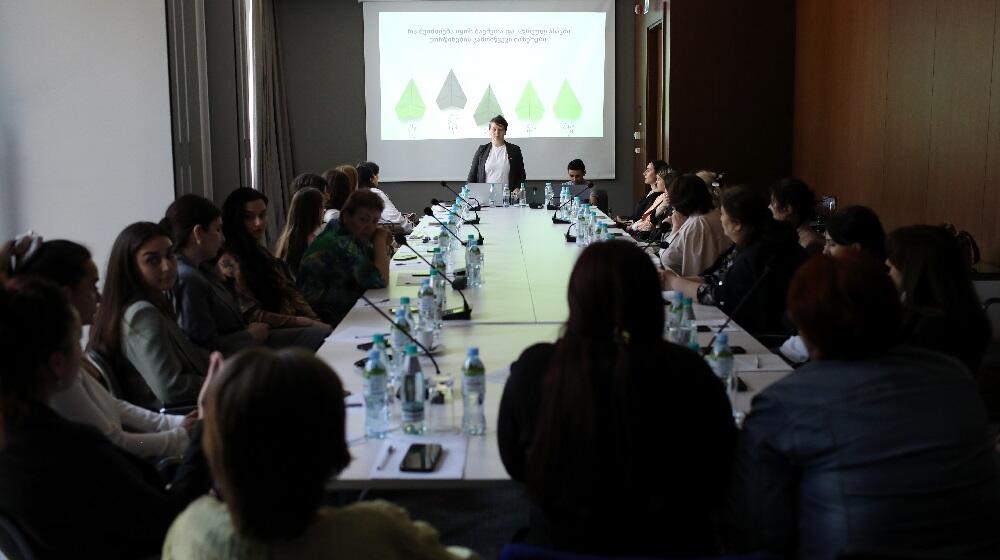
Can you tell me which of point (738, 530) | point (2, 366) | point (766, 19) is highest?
point (766, 19)

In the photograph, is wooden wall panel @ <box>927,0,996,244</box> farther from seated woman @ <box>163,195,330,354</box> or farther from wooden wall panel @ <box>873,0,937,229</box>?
seated woman @ <box>163,195,330,354</box>

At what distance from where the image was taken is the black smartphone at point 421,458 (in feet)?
7.20

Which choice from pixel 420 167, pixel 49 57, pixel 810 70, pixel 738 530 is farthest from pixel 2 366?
pixel 420 167

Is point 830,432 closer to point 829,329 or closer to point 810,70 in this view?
Answer: point 829,329

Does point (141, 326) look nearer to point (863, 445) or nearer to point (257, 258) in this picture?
point (257, 258)

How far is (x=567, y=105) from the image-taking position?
1155cm

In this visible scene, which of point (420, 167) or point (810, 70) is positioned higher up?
point (810, 70)

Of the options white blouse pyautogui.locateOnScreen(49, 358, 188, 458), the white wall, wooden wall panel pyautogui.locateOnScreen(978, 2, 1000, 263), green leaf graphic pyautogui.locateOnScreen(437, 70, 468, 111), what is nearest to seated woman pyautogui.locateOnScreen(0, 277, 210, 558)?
white blouse pyautogui.locateOnScreen(49, 358, 188, 458)

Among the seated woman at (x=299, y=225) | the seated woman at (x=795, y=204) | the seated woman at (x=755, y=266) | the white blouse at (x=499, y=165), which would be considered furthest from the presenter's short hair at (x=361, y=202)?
the white blouse at (x=499, y=165)

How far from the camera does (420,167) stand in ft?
38.1

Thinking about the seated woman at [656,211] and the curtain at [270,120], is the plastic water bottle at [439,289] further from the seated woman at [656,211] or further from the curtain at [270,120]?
the curtain at [270,120]

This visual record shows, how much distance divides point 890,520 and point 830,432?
0.19m

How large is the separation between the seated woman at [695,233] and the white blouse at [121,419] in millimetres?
3156

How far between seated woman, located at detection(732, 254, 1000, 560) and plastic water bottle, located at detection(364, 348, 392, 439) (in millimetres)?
918
